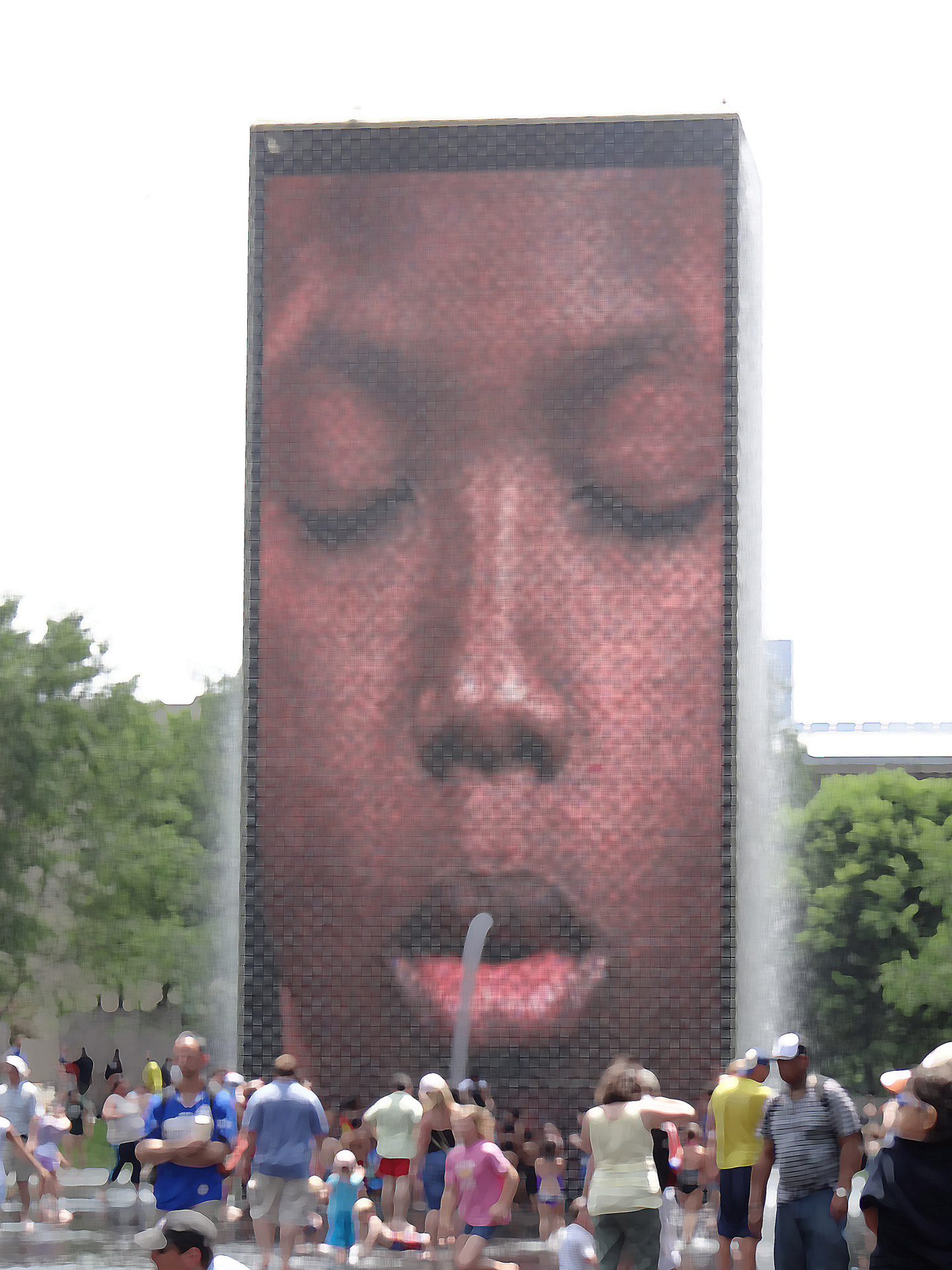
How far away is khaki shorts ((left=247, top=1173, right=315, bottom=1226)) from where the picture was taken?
38.3 ft

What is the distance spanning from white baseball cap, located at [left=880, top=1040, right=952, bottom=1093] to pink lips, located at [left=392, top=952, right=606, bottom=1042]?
1110 cm

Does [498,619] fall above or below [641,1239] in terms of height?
above

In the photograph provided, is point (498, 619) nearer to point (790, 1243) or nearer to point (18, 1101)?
point (18, 1101)

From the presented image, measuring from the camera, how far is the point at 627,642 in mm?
19000

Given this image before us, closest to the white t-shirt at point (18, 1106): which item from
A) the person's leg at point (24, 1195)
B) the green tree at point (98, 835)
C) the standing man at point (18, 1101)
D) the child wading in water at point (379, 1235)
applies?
the standing man at point (18, 1101)

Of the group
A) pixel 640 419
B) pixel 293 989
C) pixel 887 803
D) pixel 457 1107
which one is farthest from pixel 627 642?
pixel 887 803

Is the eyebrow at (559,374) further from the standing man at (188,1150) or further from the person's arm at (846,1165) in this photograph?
the person's arm at (846,1165)

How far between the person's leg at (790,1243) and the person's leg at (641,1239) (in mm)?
655

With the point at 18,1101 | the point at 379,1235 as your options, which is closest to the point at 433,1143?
the point at 379,1235

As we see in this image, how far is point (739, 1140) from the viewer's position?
35.2 ft

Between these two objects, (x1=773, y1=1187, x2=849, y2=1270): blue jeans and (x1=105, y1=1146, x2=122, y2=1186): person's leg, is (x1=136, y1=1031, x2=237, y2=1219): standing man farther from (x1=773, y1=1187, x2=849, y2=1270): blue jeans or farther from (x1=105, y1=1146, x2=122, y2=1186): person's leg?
(x1=105, y1=1146, x2=122, y2=1186): person's leg

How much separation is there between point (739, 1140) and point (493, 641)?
8.97 metres

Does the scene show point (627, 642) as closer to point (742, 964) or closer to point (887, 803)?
point (742, 964)

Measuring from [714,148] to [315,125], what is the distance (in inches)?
162
